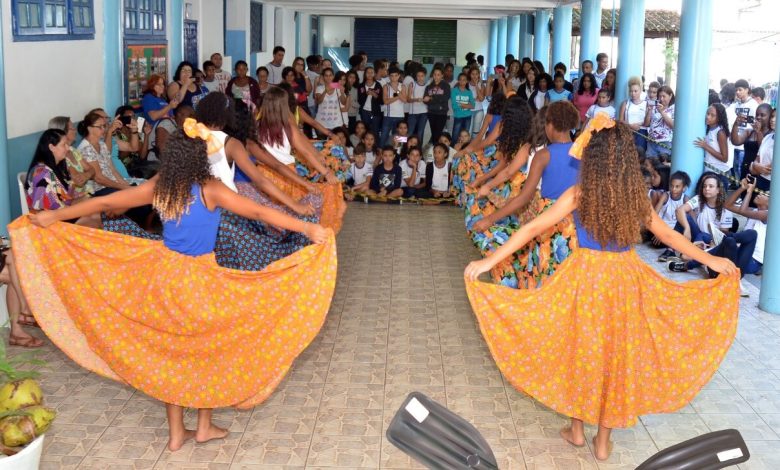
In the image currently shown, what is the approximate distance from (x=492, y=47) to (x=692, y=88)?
21.9 m

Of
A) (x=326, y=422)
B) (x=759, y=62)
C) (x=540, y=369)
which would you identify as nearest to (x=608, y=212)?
(x=540, y=369)

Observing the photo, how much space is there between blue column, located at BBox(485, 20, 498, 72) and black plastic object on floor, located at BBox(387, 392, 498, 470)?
94.2 feet

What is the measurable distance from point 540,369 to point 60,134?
4046 millimetres

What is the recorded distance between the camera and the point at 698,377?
4.53 m

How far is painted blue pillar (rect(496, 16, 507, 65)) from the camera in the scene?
29.4m

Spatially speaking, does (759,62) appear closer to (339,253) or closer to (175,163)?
(339,253)

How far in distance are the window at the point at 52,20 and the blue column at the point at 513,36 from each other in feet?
59.1

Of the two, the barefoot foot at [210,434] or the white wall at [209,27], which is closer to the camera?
the barefoot foot at [210,434]

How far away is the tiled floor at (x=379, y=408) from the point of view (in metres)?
4.64

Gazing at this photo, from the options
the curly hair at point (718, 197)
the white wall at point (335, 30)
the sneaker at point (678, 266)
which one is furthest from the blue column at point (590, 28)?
the white wall at point (335, 30)

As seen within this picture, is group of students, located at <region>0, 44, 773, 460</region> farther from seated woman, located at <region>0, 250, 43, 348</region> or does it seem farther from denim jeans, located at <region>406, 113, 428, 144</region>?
denim jeans, located at <region>406, 113, 428, 144</region>

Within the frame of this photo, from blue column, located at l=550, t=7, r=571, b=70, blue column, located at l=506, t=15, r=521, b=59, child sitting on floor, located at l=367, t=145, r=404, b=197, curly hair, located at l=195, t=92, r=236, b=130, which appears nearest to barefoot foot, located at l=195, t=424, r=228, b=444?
curly hair, located at l=195, t=92, r=236, b=130

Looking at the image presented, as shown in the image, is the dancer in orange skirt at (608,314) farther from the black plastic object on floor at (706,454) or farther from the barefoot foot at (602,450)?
the black plastic object on floor at (706,454)

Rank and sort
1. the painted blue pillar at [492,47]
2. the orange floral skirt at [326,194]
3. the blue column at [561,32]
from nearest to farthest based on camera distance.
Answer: the orange floral skirt at [326,194] < the blue column at [561,32] < the painted blue pillar at [492,47]
